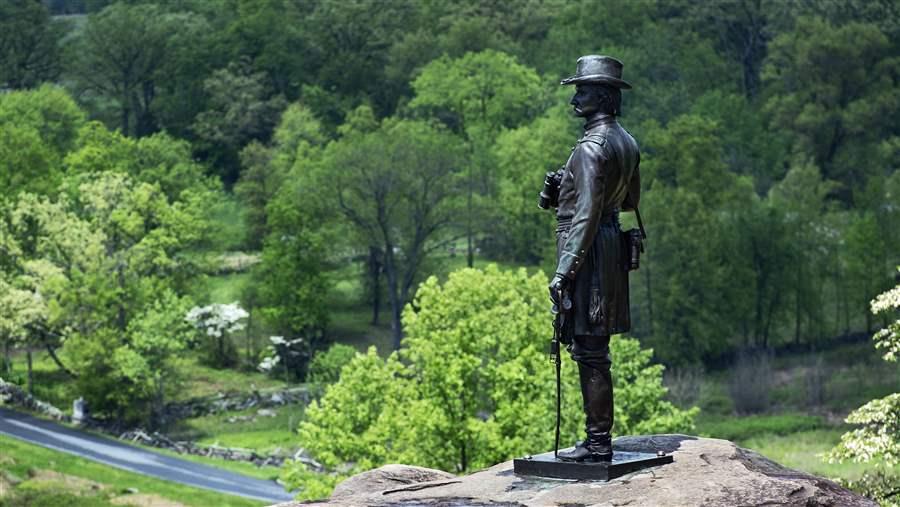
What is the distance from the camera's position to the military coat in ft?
66.3

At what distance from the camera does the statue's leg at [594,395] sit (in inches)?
808

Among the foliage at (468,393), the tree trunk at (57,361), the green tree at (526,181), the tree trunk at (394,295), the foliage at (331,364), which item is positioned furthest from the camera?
the green tree at (526,181)

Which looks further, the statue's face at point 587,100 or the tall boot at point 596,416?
the statue's face at point 587,100

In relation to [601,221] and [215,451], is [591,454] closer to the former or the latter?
[601,221]

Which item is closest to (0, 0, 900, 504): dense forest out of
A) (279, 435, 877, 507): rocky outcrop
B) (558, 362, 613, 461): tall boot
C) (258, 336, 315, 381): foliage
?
(258, 336, 315, 381): foliage

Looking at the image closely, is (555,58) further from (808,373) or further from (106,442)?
(106,442)

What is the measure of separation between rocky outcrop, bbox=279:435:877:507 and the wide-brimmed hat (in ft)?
16.2

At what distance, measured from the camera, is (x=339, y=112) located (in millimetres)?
121062

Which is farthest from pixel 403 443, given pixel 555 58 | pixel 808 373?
pixel 555 58

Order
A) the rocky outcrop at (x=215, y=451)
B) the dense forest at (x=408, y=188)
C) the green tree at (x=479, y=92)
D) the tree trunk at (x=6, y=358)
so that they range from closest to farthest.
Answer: the rocky outcrop at (x=215, y=451), the dense forest at (x=408, y=188), the tree trunk at (x=6, y=358), the green tree at (x=479, y=92)

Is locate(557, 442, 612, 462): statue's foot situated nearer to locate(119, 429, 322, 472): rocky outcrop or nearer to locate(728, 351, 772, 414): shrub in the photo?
locate(119, 429, 322, 472): rocky outcrop

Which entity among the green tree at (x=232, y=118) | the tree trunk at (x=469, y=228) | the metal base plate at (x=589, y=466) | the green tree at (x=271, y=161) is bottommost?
the metal base plate at (x=589, y=466)

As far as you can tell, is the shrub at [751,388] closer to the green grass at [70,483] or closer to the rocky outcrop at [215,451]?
the rocky outcrop at [215,451]

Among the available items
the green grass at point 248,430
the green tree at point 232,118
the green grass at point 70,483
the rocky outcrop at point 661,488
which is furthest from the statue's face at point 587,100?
the green tree at point 232,118
